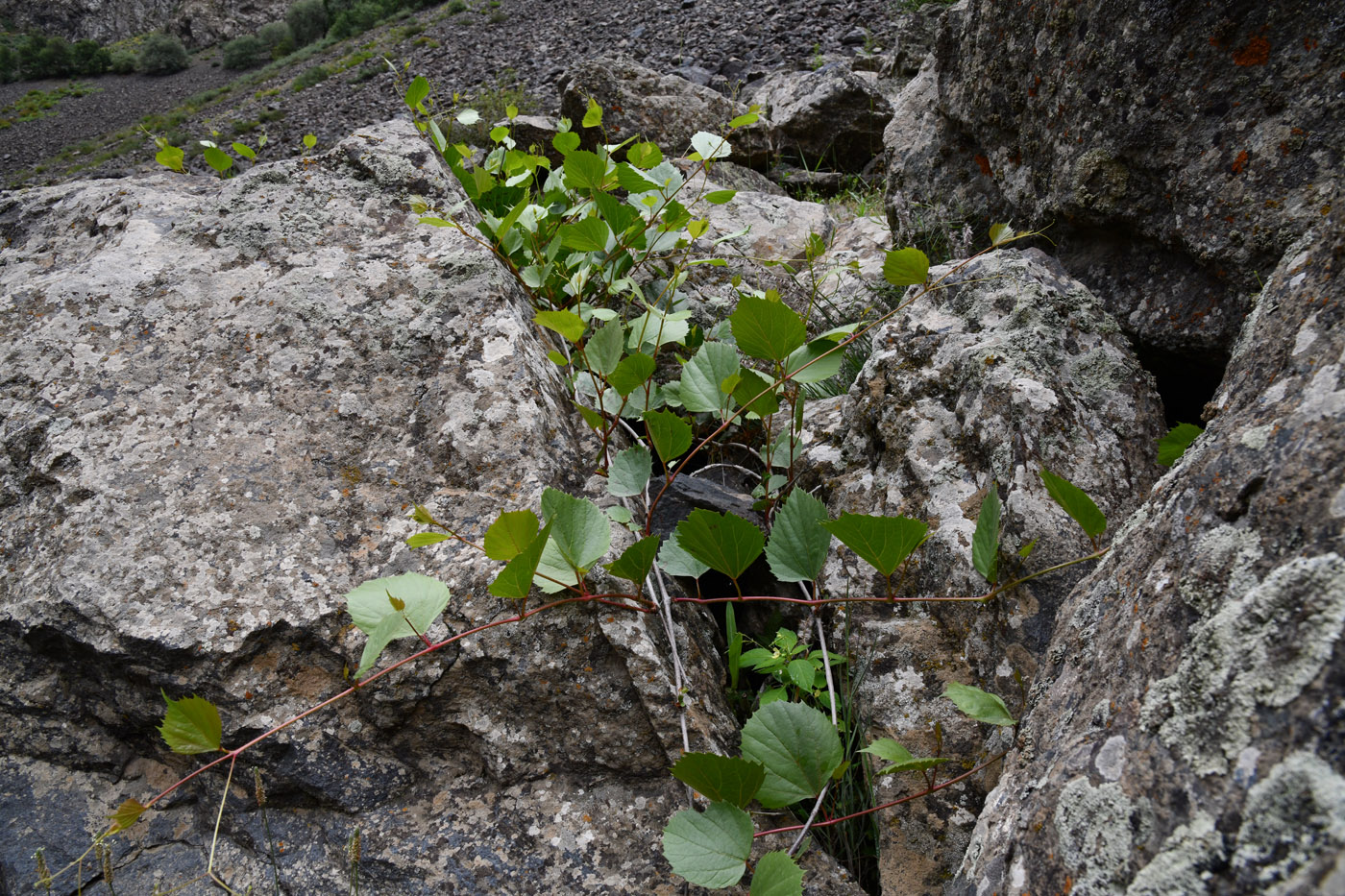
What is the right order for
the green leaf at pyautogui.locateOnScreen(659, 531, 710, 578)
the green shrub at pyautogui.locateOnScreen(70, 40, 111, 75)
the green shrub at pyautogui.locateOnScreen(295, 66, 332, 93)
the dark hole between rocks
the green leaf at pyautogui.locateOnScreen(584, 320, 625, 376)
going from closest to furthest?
the green leaf at pyautogui.locateOnScreen(659, 531, 710, 578)
the green leaf at pyautogui.locateOnScreen(584, 320, 625, 376)
the dark hole between rocks
the green shrub at pyautogui.locateOnScreen(295, 66, 332, 93)
the green shrub at pyautogui.locateOnScreen(70, 40, 111, 75)

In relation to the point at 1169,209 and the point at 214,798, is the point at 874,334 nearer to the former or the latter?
the point at 1169,209

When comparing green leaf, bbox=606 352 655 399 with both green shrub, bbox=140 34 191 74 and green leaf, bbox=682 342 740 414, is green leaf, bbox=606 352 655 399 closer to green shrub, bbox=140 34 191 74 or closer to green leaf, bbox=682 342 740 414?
green leaf, bbox=682 342 740 414

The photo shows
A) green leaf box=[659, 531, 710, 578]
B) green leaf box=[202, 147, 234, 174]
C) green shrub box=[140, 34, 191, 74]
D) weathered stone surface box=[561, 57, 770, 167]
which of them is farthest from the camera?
green shrub box=[140, 34, 191, 74]

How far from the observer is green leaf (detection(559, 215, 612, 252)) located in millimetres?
1793

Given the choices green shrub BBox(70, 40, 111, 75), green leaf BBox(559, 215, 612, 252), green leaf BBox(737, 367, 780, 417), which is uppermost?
green leaf BBox(559, 215, 612, 252)

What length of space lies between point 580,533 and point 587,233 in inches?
33.4

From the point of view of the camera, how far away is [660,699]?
134 cm

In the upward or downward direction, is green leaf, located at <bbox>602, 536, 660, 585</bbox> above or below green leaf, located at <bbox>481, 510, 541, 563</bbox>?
below

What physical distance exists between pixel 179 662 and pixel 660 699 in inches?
35.2

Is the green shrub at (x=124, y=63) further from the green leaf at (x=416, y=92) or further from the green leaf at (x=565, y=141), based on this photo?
the green leaf at (x=565, y=141)

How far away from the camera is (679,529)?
53.5 inches

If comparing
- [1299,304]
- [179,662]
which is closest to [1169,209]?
[1299,304]

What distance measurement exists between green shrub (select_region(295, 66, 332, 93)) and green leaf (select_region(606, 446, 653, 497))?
2004 cm

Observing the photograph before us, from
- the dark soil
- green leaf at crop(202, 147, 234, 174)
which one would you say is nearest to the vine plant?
green leaf at crop(202, 147, 234, 174)
